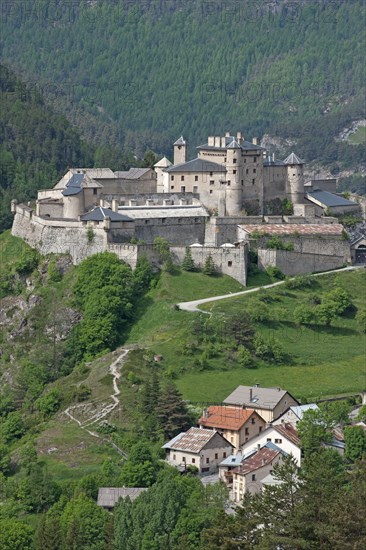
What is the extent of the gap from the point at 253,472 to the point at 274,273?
24.0 metres

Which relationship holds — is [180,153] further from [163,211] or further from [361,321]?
[361,321]

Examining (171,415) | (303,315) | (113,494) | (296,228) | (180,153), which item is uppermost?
(180,153)

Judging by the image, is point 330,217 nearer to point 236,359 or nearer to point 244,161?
point 244,161

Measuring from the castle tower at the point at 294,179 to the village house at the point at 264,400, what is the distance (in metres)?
22.1

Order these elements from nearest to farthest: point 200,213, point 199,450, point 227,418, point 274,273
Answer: point 199,450 → point 227,418 → point 274,273 → point 200,213

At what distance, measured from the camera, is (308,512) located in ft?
169

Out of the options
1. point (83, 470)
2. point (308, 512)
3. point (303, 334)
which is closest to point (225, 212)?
point (303, 334)

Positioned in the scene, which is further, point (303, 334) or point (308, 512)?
point (303, 334)

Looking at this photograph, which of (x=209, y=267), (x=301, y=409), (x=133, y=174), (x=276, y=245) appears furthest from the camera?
(x=133, y=174)

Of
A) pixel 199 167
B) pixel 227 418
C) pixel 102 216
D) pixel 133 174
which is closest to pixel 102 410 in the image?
pixel 227 418

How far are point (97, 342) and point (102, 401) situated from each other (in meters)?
8.53

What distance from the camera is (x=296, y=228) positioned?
→ 90.4 meters

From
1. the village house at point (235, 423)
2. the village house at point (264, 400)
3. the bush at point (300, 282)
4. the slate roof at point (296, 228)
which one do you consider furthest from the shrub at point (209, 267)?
the village house at point (235, 423)

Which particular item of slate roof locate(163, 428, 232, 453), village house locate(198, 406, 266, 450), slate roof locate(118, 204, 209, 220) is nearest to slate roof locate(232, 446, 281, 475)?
slate roof locate(163, 428, 232, 453)
